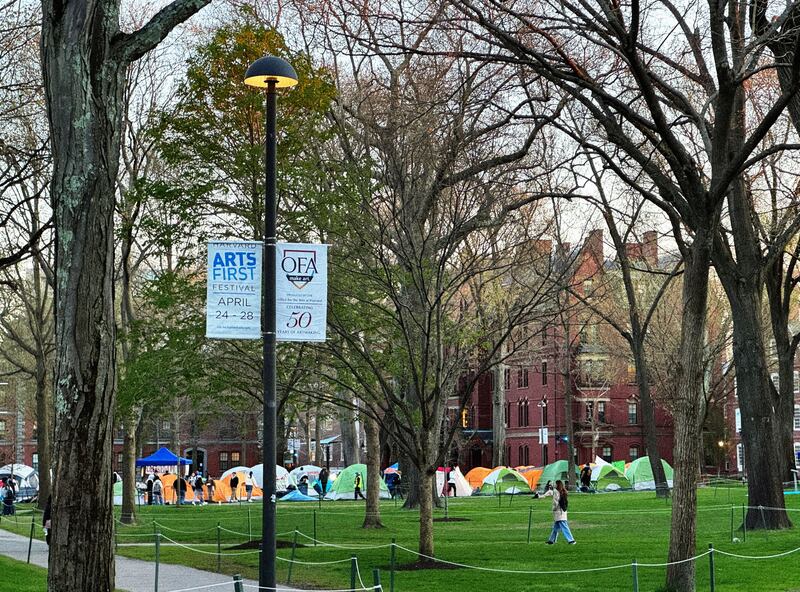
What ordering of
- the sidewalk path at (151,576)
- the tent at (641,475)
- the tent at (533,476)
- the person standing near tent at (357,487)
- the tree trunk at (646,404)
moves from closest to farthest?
the sidewalk path at (151,576), the tree trunk at (646,404), the person standing near tent at (357,487), the tent at (641,475), the tent at (533,476)

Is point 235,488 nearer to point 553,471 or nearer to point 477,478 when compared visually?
point 477,478

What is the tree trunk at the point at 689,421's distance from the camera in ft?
51.6

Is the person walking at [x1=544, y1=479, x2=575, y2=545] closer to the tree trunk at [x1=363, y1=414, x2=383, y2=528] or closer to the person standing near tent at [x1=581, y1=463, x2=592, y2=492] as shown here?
the tree trunk at [x1=363, y1=414, x2=383, y2=528]

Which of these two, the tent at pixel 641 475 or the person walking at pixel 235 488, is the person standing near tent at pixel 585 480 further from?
the person walking at pixel 235 488

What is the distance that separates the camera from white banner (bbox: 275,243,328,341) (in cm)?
1248

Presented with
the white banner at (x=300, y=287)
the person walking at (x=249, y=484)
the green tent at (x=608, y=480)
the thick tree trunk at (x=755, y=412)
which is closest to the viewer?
the white banner at (x=300, y=287)

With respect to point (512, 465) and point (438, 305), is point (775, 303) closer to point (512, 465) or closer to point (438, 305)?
point (438, 305)

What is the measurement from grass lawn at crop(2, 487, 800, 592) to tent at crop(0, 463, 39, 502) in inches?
1216

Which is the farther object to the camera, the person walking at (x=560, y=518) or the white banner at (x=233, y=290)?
the person walking at (x=560, y=518)

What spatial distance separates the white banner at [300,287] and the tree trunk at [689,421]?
18.7 ft

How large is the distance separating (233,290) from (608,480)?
5592 cm

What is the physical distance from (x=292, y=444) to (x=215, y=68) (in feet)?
269

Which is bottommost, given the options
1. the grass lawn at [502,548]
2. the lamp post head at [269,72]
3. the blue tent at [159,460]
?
the grass lawn at [502,548]

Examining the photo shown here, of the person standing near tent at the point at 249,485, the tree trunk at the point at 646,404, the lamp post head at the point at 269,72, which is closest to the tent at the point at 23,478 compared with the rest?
the person standing near tent at the point at 249,485
